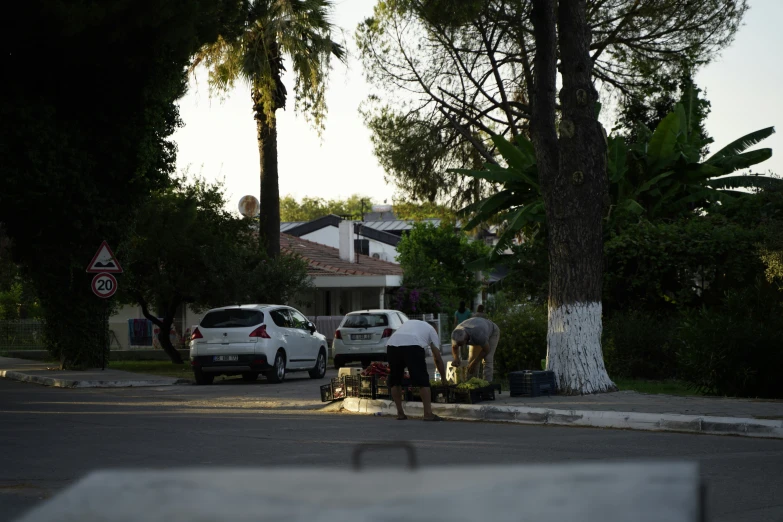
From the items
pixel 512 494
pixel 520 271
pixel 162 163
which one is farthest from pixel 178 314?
pixel 512 494

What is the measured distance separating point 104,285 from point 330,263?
923 inches

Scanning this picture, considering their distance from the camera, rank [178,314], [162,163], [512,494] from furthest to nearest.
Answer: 1. [178,314]
2. [162,163]
3. [512,494]

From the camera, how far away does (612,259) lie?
23.0m

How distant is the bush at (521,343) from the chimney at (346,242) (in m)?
30.4

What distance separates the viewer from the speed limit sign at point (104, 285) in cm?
2412

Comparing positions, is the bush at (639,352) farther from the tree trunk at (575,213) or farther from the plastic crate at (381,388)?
the plastic crate at (381,388)

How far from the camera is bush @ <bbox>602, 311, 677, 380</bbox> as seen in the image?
66.2ft

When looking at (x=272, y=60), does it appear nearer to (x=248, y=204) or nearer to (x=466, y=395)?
(x=248, y=204)

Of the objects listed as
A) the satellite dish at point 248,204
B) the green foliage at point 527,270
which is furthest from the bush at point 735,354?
the satellite dish at point 248,204

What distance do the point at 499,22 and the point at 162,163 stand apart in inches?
439

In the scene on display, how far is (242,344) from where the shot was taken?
22.1m

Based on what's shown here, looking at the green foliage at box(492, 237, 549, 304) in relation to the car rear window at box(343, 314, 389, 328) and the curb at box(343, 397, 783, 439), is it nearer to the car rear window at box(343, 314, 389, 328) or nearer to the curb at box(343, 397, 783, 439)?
the car rear window at box(343, 314, 389, 328)

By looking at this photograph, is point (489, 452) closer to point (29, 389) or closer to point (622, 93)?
point (29, 389)

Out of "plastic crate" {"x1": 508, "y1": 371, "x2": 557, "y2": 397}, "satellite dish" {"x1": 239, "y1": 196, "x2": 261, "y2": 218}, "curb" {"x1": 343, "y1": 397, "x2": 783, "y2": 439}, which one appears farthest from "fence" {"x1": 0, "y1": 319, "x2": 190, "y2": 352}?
"curb" {"x1": 343, "y1": 397, "x2": 783, "y2": 439}
